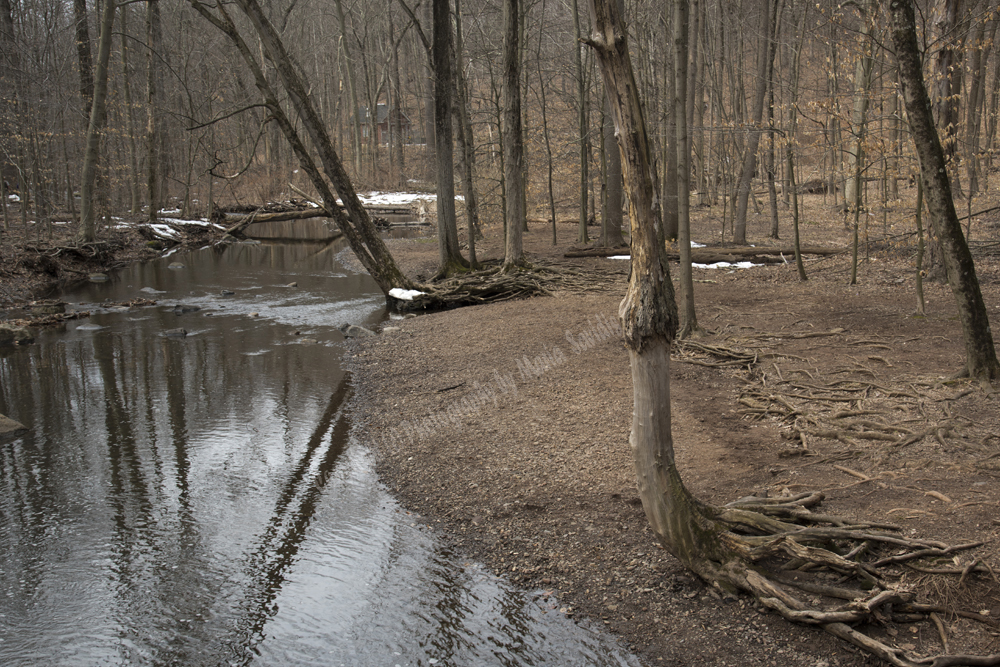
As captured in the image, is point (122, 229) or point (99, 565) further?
point (122, 229)

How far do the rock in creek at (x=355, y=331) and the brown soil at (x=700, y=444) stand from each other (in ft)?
3.36

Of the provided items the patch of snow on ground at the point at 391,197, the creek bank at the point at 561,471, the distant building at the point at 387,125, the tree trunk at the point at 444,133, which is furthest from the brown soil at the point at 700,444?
the distant building at the point at 387,125

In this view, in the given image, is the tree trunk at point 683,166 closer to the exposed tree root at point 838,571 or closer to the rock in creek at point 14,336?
the exposed tree root at point 838,571

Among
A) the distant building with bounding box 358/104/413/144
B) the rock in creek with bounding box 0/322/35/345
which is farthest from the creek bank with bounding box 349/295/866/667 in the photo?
the distant building with bounding box 358/104/413/144

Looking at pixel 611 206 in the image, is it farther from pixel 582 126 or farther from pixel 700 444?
pixel 700 444

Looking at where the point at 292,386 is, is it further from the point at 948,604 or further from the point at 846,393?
the point at 948,604

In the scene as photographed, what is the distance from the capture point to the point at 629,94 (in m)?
4.10

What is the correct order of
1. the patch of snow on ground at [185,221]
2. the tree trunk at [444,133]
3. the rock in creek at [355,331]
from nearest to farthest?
the rock in creek at [355,331]
the tree trunk at [444,133]
the patch of snow on ground at [185,221]

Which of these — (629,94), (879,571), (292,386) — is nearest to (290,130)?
(292,386)

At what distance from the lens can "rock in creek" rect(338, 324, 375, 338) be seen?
12398mm

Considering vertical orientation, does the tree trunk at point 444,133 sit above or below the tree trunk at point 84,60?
below

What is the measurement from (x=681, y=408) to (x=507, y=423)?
1887 mm

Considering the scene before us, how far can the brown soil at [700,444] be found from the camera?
4070 mm

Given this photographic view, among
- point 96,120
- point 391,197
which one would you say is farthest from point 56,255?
point 391,197
